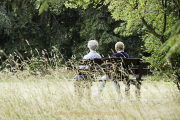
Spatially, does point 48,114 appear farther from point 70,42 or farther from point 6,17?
point 70,42

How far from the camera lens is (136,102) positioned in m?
4.69

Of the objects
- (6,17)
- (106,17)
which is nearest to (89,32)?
(106,17)

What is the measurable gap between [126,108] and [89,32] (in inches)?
699

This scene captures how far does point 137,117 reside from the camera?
406cm

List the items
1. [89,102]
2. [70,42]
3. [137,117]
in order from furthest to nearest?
[70,42], [89,102], [137,117]

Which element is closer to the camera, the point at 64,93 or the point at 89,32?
the point at 64,93

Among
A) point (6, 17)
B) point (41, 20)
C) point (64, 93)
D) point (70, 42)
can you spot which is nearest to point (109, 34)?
point (70, 42)

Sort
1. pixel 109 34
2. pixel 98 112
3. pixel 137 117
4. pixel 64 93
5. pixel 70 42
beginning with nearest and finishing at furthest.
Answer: pixel 137 117 < pixel 98 112 < pixel 64 93 < pixel 109 34 < pixel 70 42

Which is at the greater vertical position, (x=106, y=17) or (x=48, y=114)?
(x=106, y=17)

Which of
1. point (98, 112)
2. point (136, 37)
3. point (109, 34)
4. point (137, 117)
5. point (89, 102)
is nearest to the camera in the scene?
point (137, 117)

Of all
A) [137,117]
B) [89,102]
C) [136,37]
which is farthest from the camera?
[136,37]

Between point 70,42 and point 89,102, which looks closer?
point 89,102

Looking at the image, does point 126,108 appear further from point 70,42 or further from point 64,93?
point 70,42

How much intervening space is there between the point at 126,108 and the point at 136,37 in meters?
18.3
